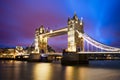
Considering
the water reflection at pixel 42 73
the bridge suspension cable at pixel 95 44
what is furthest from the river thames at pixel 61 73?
the bridge suspension cable at pixel 95 44

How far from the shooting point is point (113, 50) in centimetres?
3250

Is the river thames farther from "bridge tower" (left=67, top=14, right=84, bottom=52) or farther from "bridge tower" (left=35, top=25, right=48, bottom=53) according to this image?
"bridge tower" (left=35, top=25, right=48, bottom=53)

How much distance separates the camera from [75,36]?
129 ft

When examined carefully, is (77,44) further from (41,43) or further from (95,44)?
(41,43)

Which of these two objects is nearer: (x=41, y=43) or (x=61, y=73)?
(x=61, y=73)

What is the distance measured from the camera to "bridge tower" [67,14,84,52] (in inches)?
1517

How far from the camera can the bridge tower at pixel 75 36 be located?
38.5 m

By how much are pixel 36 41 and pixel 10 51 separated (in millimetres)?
37086

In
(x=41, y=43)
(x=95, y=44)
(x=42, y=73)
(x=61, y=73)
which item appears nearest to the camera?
(x=61, y=73)

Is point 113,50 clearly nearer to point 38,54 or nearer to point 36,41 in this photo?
point 38,54

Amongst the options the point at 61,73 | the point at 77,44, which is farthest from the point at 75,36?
the point at 61,73

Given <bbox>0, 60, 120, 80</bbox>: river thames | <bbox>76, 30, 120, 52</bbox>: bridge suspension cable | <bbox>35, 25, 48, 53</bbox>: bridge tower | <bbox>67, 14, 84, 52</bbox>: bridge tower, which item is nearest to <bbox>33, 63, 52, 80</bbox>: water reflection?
<bbox>0, 60, 120, 80</bbox>: river thames

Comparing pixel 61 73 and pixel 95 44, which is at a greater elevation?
pixel 95 44

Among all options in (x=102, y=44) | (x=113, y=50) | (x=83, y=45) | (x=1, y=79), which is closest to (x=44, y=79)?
(x=1, y=79)
